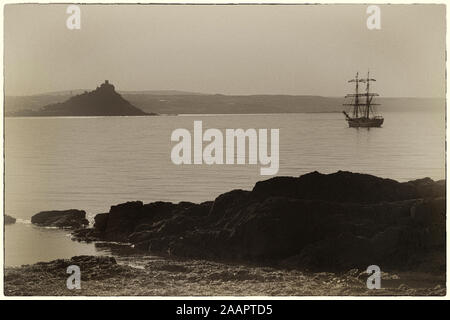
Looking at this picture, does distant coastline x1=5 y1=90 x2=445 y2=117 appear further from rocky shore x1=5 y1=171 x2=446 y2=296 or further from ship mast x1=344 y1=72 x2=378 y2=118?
rocky shore x1=5 y1=171 x2=446 y2=296

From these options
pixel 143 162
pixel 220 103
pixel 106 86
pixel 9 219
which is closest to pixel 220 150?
pixel 220 103

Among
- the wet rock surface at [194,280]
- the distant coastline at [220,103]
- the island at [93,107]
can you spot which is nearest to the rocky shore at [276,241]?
the wet rock surface at [194,280]

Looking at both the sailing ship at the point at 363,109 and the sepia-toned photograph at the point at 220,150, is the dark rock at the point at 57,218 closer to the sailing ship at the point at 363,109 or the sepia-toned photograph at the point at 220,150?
the sepia-toned photograph at the point at 220,150

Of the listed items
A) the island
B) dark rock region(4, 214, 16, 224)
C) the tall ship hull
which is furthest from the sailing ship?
dark rock region(4, 214, 16, 224)

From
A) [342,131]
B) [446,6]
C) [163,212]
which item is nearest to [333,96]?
[342,131]

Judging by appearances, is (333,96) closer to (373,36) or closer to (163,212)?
(373,36)
